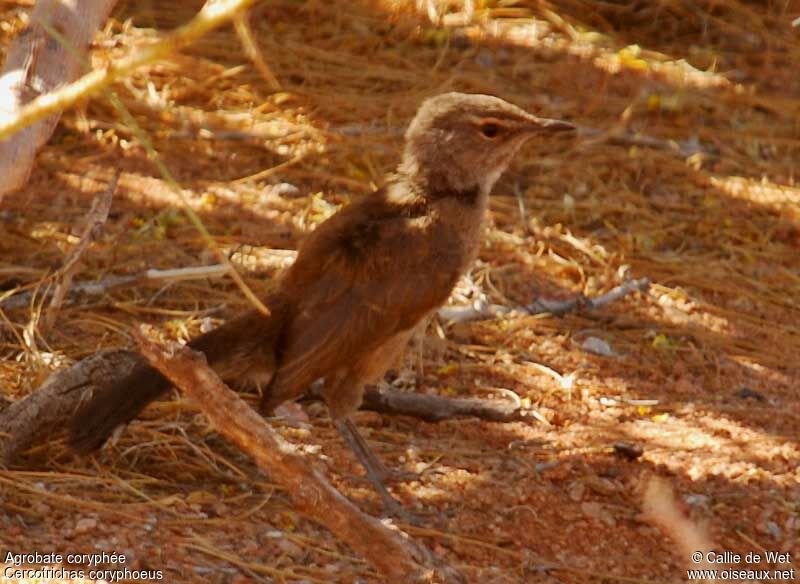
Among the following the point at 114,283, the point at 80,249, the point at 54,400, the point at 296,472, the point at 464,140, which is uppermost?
the point at 464,140

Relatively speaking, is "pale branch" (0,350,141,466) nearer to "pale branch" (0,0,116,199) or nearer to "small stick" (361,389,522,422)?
"small stick" (361,389,522,422)

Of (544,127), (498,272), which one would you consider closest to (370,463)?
(544,127)

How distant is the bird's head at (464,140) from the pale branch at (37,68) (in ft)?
6.64

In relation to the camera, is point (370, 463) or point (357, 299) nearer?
point (357, 299)

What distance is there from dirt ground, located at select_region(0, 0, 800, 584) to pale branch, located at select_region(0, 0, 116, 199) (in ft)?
4.40

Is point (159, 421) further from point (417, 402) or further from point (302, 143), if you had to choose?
point (302, 143)

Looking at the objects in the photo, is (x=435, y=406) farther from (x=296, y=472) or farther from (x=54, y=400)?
(x=296, y=472)

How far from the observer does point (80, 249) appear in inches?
191

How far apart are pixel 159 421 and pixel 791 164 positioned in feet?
16.4

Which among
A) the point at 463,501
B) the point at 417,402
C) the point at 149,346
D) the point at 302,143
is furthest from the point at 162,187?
the point at 149,346

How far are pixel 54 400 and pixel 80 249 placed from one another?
764 mm

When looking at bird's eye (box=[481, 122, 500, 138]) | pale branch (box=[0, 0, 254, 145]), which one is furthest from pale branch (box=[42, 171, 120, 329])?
pale branch (box=[0, 0, 254, 145])

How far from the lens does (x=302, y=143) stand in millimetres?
7656

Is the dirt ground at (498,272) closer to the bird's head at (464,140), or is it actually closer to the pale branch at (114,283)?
the pale branch at (114,283)
